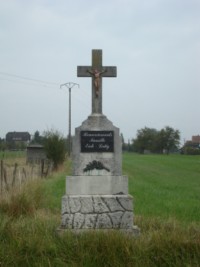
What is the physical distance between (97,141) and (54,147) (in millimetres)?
25403

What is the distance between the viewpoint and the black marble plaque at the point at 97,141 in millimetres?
8578

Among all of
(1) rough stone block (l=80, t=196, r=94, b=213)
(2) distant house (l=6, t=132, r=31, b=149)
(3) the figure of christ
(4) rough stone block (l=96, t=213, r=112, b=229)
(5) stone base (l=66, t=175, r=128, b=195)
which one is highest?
(2) distant house (l=6, t=132, r=31, b=149)

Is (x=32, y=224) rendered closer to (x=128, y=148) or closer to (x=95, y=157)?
(x=95, y=157)

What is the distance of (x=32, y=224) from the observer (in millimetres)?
7879

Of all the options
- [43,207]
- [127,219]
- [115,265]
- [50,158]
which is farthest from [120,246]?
[50,158]

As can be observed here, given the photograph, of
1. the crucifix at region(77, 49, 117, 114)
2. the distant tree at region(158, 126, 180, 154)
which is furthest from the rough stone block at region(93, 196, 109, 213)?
the distant tree at region(158, 126, 180, 154)

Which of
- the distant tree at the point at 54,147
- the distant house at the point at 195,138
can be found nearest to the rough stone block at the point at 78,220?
the distant tree at the point at 54,147

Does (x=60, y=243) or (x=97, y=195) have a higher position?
(x=97, y=195)

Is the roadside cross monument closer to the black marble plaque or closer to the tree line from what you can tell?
the black marble plaque

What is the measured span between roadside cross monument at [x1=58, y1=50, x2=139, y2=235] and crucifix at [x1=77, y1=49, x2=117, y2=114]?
0.8 inches

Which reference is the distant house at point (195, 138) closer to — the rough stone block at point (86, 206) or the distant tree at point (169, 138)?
the distant tree at point (169, 138)

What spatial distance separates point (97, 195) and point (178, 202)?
5.81 m

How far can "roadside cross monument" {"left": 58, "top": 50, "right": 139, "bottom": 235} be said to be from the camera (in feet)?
26.9

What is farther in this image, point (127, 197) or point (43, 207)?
point (43, 207)
